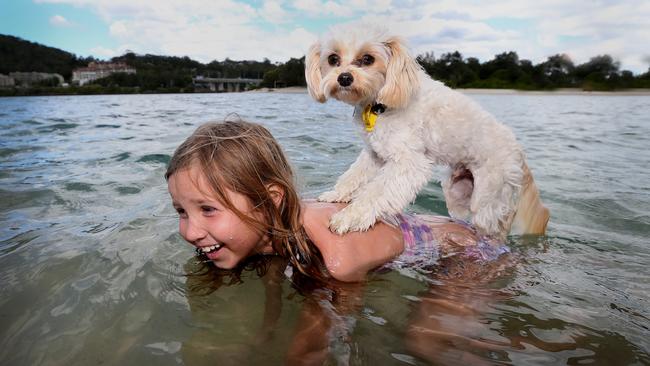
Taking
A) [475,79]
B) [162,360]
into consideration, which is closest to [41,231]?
[162,360]

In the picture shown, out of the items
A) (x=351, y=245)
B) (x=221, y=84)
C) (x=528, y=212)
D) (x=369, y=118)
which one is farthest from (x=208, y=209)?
(x=221, y=84)

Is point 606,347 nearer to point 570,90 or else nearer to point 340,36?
point 340,36

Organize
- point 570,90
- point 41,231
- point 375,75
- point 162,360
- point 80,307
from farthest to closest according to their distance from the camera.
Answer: point 570,90 < point 41,231 < point 375,75 < point 80,307 < point 162,360

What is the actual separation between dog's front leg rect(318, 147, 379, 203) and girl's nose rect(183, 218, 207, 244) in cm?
137

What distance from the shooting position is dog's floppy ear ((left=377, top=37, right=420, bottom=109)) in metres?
3.19

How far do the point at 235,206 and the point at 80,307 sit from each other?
3.19ft

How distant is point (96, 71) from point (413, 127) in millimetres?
129706

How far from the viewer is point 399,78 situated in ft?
10.5

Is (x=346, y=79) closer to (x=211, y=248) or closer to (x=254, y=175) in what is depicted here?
(x=254, y=175)

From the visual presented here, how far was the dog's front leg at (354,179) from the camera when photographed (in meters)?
3.63

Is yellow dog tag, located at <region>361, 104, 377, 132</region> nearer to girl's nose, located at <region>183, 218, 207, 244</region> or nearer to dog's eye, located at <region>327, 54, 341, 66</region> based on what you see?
dog's eye, located at <region>327, 54, 341, 66</region>

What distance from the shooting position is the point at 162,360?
6.39 feet


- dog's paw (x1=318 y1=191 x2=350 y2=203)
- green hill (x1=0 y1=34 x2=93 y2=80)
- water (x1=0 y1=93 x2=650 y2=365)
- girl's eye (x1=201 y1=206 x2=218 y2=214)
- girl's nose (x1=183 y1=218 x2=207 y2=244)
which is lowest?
water (x1=0 y1=93 x2=650 y2=365)

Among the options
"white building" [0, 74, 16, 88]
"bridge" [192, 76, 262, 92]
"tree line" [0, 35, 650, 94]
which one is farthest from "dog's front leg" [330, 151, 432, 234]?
"bridge" [192, 76, 262, 92]
